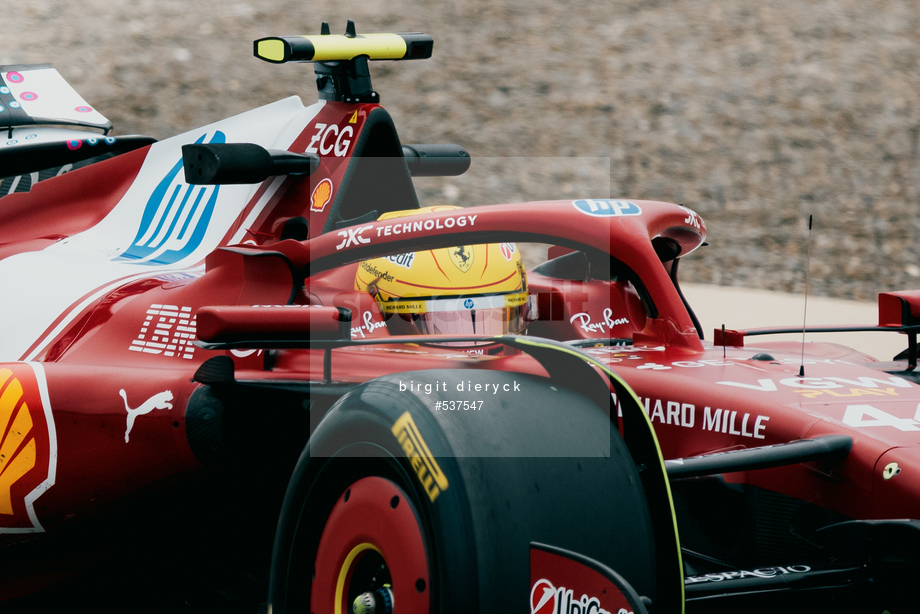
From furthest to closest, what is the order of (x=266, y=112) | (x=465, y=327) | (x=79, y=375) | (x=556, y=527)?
1. (x=266, y=112)
2. (x=465, y=327)
3. (x=79, y=375)
4. (x=556, y=527)

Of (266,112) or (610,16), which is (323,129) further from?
(610,16)

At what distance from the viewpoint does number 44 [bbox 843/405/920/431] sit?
2.24 meters

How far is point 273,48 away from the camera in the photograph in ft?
12.1

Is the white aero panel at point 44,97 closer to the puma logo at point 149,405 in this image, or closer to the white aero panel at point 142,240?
the white aero panel at point 142,240

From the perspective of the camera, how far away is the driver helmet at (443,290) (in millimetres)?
3258

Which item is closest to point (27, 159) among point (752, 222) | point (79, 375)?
point (79, 375)

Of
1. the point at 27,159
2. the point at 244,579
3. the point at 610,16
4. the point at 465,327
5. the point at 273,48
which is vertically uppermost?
the point at 610,16

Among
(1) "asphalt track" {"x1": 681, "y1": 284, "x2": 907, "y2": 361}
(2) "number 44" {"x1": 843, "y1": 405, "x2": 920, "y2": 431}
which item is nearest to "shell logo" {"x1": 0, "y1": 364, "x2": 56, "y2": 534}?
(2) "number 44" {"x1": 843, "y1": 405, "x2": 920, "y2": 431}

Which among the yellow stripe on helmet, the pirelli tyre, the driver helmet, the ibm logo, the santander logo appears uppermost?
the yellow stripe on helmet

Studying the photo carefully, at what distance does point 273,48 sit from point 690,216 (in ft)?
5.40

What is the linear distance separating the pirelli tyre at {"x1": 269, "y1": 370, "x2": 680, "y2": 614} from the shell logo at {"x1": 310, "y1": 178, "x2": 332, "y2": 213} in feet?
5.37

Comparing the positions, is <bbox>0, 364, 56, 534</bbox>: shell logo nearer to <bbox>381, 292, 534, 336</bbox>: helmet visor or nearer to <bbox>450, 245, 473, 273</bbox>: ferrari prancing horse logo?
<bbox>381, 292, 534, 336</bbox>: helmet visor

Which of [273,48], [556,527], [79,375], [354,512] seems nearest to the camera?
[556,527]

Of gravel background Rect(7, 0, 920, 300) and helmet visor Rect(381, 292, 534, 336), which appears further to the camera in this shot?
gravel background Rect(7, 0, 920, 300)
